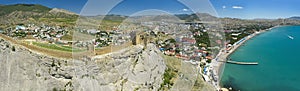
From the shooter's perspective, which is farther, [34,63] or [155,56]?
[155,56]

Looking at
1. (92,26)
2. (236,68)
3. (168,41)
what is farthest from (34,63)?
(168,41)

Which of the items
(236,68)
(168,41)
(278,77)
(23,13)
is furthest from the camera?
(23,13)

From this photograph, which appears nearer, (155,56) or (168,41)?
(155,56)

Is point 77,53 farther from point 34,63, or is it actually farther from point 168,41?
point 168,41

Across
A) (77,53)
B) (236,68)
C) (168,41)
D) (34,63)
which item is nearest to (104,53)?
(77,53)

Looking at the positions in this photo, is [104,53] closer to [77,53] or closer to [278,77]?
[77,53]

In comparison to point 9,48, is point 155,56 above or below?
below

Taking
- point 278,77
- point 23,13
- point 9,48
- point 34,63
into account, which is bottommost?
point 278,77

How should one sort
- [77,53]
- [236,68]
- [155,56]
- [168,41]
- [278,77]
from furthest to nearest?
1. [168,41]
2. [236,68]
3. [278,77]
4. [155,56]
5. [77,53]

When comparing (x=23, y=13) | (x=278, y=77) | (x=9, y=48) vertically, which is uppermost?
(x=23, y=13)

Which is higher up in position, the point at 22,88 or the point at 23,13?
the point at 23,13
